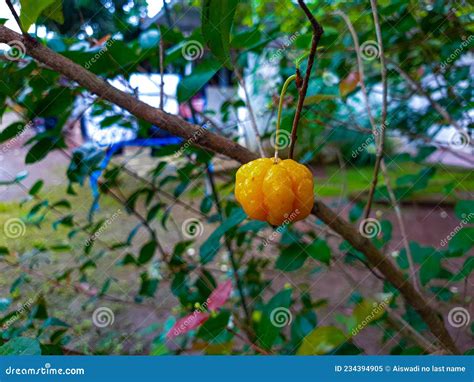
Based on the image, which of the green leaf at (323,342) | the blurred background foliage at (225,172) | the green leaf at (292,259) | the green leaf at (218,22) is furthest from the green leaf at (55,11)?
the green leaf at (323,342)

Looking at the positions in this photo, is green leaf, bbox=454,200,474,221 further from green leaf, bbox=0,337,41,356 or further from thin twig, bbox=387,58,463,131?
green leaf, bbox=0,337,41,356

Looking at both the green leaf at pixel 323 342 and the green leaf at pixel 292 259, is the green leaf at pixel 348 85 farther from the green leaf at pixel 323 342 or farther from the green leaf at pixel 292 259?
the green leaf at pixel 323 342

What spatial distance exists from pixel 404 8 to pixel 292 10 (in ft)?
1.54

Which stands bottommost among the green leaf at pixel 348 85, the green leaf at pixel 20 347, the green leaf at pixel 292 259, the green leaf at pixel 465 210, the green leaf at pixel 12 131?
the green leaf at pixel 20 347

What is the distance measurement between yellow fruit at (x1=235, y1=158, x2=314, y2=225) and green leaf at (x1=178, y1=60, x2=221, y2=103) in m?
0.26

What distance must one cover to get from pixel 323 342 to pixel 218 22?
587 mm

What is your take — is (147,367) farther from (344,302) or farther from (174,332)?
(344,302)

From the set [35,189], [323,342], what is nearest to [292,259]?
[323,342]

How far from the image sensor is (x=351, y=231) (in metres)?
0.66

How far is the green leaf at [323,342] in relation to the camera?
0.79m

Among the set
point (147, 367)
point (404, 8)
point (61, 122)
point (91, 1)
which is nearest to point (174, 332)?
point (147, 367)

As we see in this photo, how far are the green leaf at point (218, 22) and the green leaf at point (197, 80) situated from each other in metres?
0.18

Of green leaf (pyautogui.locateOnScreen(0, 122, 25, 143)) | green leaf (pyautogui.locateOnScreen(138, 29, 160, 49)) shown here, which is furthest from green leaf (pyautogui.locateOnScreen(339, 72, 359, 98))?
green leaf (pyautogui.locateOnScreen(0, 122, 25, 143))

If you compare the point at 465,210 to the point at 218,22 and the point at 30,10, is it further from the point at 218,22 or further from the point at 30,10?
the point at 30,10
